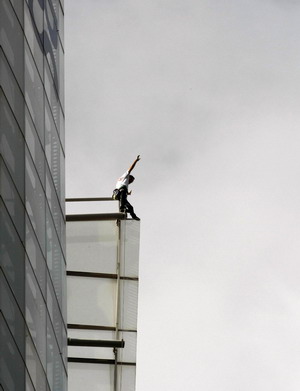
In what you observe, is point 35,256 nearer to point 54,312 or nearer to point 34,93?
point 34,93

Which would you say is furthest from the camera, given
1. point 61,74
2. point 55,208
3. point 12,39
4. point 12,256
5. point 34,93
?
point 61,74

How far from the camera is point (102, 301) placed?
5647 cm

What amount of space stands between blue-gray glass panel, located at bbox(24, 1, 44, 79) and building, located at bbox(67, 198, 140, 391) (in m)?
17.6

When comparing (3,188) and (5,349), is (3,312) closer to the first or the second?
(5,349)

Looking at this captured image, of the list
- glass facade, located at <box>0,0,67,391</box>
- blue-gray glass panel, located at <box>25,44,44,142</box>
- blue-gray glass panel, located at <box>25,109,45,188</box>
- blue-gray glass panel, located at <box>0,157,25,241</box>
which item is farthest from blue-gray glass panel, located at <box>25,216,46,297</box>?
blue-gray glass panel, located at <box>25,44,44,142</box>

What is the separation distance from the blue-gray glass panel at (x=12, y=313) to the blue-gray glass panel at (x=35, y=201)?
11.0 feet

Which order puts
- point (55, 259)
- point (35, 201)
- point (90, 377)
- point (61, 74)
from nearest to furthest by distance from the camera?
point (35, 201) < point (55, 259) < point (61, 74) < point (90, 377)

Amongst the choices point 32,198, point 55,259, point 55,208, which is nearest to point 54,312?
point 55,259

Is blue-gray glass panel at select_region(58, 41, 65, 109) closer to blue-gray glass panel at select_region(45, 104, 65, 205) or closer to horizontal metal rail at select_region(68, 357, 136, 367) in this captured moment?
blue-gray glass panel at select_region(45, 104, 65, 205)

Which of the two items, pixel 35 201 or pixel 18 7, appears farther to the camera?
pixel 35 201

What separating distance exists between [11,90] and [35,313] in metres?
6.49

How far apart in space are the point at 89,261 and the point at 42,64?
19911 mm

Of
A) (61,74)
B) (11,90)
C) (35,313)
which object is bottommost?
(35,313)

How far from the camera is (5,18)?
104 feet
